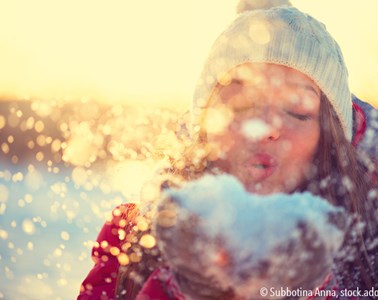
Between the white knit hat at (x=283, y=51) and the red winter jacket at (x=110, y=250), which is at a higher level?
the white knit hat at (x=283, y=51)

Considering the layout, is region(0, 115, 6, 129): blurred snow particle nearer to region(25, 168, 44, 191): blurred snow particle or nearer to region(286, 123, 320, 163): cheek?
region(25, 168, 44, 191): blurred snow particle

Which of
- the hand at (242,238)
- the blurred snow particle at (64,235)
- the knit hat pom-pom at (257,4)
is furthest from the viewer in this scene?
the blurred snow particle at (64,235)

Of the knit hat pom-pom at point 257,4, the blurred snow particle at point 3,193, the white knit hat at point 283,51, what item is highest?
the knit hat pom-pom at point 257,4

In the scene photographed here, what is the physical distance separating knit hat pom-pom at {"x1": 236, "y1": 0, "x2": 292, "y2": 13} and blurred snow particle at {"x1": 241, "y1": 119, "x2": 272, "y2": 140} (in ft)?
2.89

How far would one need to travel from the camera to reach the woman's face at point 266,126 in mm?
2400

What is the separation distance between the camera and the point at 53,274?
516cm

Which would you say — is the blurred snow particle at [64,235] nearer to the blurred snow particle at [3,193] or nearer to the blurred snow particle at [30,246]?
the blurred snow particle at [30,246]

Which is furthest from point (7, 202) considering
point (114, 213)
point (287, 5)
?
point (287, 5)

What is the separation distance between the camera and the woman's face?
2.40 meters

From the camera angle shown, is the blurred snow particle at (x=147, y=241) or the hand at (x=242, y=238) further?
the blurred snow particle at (x=147, y=241)

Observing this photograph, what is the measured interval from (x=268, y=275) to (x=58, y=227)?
517cm

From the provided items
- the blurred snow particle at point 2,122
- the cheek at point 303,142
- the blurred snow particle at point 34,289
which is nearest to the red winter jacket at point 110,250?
the cheek at point 303,142

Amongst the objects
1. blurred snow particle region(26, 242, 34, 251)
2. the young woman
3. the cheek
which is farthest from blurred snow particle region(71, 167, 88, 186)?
the cheek

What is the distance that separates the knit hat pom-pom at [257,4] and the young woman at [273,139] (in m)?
0.24
